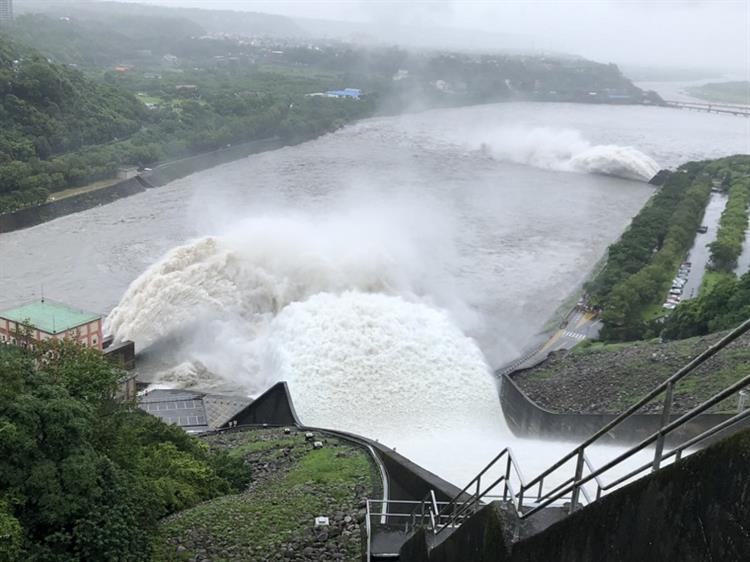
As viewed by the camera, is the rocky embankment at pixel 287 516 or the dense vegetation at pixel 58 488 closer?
the dense vegetation at pixel 58 488

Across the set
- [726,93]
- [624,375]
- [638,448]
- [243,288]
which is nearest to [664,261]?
[624,375]

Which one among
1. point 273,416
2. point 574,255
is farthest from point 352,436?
point 574,255

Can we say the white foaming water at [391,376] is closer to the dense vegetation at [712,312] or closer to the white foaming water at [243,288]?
the white foaming water at [243,288]

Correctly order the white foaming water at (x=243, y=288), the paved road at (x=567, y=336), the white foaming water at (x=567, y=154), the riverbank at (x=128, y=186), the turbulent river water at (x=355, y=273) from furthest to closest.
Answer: the white foaming water at (x=567, y=154), the riverbank at (x=128, y=186), the white foaming water at (x=243, y=288), the paved road at (x=567, y=336), the turbulent river water at (x=355, y=273)

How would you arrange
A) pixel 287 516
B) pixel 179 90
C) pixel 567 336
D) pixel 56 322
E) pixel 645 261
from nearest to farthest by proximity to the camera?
pixel 287 516 < pixel 56 322 < pixel 567 336 < pixel 645 261 < pixel 179 90

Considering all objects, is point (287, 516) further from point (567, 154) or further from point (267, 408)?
point (567, 154)

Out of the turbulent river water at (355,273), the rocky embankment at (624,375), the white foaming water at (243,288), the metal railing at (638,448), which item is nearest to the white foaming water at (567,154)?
the turbulent river water at (355,273)
